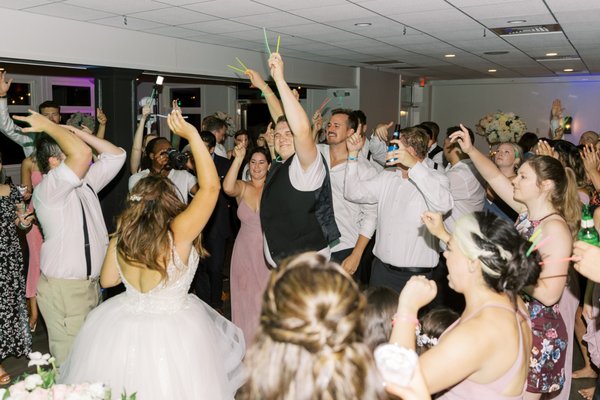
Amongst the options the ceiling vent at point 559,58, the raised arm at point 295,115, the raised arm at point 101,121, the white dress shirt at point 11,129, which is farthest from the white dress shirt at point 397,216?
the ceiling vent at point 559,58

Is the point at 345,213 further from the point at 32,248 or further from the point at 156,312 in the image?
the point at 32,248

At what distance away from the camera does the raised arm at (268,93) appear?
262cm

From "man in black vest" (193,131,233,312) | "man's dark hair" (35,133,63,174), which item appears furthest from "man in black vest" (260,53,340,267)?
"man in black vest" (193,131,233,312)

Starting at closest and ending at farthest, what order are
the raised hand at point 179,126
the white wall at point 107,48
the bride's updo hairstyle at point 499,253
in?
the bride's updo hairstyle at point 499,253
the raised hand at point 179,126
the white wall at point 107,48

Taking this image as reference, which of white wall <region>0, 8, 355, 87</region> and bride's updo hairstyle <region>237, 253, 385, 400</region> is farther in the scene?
white wall <region>0, 8, 355, 87</region>

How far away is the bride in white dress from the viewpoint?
2.24 m

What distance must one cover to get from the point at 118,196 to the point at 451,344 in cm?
507

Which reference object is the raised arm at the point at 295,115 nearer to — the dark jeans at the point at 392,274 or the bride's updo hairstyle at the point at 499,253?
the bride's updo hairstyle at the point at 499,253

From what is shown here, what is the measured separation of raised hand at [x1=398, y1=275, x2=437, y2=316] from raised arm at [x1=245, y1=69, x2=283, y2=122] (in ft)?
4.58

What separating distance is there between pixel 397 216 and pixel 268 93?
119 centimetres

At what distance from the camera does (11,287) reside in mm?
3416

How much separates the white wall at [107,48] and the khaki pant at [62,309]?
2647mm

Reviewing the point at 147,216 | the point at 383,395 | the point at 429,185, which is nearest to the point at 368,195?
the point at 429,185

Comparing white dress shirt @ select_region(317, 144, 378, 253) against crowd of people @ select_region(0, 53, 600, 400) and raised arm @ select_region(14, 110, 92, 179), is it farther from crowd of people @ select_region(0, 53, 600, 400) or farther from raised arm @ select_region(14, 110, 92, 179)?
raised arm @ select_region(14, 110, 92, 179)
